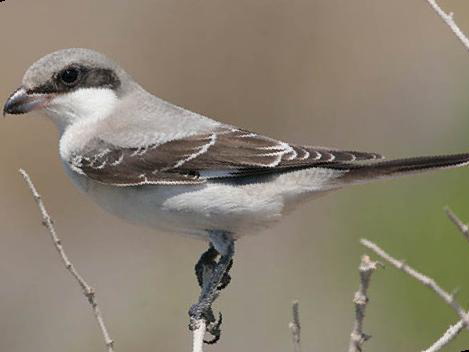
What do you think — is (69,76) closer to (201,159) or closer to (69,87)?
(69,87)

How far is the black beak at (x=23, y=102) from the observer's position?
4301 mm

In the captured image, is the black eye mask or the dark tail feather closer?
the dark tail feather

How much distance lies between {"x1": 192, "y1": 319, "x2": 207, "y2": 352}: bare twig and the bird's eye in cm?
106

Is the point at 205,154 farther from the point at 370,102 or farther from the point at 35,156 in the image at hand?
the point at 370,102

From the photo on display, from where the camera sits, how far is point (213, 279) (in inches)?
163

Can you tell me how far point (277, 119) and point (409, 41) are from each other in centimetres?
137

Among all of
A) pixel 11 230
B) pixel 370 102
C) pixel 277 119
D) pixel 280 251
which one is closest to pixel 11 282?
pixel 11 230

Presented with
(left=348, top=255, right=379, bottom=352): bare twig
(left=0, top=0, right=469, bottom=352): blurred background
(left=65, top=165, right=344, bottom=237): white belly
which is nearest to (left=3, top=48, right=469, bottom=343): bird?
(left=65, top=165, right=344, bottom=237): white belly

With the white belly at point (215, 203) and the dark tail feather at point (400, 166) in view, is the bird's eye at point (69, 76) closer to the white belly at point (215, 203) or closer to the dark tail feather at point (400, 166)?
the white belly at point (215, 203)

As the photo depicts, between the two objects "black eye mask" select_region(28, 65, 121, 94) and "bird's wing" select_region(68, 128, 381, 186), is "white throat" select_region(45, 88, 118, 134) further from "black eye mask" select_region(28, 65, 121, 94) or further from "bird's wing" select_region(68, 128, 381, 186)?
"bird's wing" select_region(68, 128, 381, 186)

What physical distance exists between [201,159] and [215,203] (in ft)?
0.60

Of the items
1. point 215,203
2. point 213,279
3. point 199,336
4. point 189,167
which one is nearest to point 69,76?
point 189,167

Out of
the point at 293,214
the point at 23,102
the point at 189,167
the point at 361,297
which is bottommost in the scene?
the point at 361,297

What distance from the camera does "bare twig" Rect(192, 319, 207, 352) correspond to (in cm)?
358
